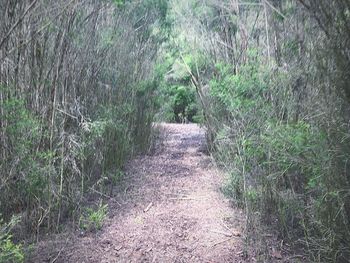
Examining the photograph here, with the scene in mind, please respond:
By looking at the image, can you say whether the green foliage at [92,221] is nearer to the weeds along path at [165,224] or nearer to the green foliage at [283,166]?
the weeds along path at [165,224]

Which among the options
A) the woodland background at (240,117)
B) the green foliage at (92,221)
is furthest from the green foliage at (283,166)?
the green foliage at (92,221)

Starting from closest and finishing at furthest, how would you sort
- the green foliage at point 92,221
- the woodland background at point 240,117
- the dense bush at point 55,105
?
1. the woodland background at point 240,117
2. the dense bush at point 55,105
3. the green foliage at point 92,221

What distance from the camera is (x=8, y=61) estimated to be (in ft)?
11.0

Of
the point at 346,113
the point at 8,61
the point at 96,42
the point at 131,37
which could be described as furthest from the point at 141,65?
the point at 346,113

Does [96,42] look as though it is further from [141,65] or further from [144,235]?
[144,235]

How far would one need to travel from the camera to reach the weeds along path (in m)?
3.63

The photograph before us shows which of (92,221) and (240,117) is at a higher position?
(240,117)

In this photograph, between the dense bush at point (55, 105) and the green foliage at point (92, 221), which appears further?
the green foliage at point (92, 221)

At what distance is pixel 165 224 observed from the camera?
4.34 m

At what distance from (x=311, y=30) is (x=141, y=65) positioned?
14.9 feet

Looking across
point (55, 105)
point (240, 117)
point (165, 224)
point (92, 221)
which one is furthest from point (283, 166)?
point (55, 105)

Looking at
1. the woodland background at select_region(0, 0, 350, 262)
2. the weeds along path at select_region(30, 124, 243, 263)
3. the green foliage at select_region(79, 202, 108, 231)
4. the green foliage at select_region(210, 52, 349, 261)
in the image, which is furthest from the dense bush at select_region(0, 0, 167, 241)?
the green foliage at select_region(210, 52, 349, 261)

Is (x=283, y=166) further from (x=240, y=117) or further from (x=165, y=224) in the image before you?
(x=165, y=224)

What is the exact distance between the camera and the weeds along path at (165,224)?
363 cm
